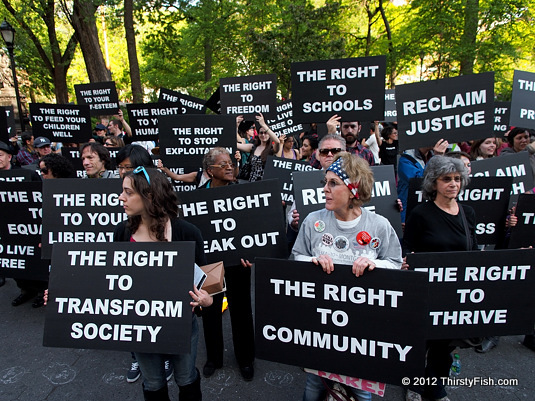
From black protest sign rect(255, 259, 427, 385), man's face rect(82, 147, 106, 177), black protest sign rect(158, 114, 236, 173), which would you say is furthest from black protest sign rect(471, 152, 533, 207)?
man's face rect(82, 147, 106, 177)

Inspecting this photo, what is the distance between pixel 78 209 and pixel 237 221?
165 centimetres

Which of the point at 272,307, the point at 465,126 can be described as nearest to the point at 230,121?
the point at 465,126

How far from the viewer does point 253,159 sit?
20.6ft

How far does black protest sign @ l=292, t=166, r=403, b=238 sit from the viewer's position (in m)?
3.42

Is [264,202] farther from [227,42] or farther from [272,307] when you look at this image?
[227,42]

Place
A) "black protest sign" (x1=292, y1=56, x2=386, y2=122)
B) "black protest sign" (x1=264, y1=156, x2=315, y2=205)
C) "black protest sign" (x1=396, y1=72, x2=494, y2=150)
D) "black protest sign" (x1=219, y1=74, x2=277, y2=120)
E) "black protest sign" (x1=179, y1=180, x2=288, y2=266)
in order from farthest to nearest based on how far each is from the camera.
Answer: "black protest sign" (x1=219, y1=74, x2=277, y2=120)
"black protest sign" (x1=264, y1=156, x2=315, y2=205)
"black protest sign" (x1=292, y1=56, x2=386, y2=122)
"black protest sign" (x1=396, y1=72, x2=494, y2=150)
"black protest sign" (x1=179, y1=180, x2=288, y2=266)

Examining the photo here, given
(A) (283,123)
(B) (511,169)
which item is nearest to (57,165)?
(A) (283,123)

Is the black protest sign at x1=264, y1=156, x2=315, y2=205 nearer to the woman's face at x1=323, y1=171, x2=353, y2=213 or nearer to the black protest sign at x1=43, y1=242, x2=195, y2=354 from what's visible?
the woman's face at x1=323, y1=171, x2=353, y2=213

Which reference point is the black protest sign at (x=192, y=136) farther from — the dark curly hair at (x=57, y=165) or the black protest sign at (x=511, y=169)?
the black protest sign at (x=511, y=169)

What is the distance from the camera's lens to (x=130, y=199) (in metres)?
2.47

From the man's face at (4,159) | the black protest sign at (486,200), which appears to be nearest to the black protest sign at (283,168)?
the black protest sign at (486,200)

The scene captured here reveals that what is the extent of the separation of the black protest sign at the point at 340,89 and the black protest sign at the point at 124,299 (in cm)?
292

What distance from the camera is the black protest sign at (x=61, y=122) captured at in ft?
23.8

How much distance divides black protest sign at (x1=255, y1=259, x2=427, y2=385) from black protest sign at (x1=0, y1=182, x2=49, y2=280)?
331 centimetres
